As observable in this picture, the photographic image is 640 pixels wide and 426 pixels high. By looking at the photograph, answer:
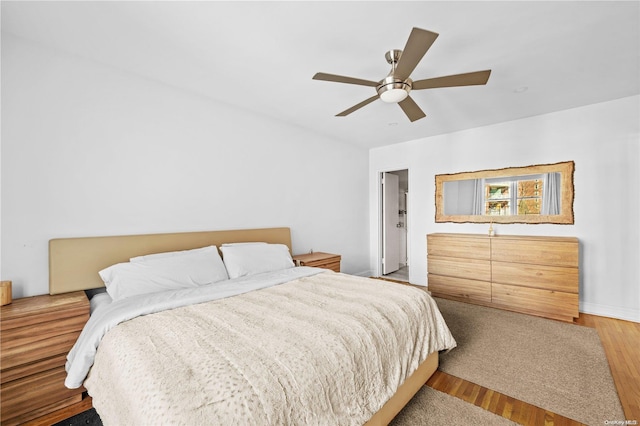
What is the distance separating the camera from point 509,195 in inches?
152

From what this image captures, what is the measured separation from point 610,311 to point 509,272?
111 centimetres

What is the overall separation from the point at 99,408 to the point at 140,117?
232 centimetres

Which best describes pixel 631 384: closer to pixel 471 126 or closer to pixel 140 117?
pixel 471 126

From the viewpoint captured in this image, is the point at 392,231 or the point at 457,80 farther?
the point at 392,231

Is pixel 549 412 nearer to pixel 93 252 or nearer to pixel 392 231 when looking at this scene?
pixel 93 252

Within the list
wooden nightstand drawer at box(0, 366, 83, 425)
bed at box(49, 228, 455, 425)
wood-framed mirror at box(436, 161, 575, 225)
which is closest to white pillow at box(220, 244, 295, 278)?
bed at box(49, 228, 455, 425)

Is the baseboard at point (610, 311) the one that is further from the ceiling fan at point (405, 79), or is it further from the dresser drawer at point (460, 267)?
the ceiling fan at point (405, 79)

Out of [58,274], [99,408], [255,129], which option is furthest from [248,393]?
[255,129]

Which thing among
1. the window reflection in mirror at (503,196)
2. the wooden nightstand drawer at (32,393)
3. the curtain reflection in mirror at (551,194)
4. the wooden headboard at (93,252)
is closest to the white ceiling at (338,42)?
the curtain reflection in mirror at (551,194)

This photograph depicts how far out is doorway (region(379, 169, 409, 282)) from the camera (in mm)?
5289

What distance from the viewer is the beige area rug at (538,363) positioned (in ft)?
5.83

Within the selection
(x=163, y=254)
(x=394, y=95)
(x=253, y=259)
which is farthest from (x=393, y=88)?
(x=163, y=254)

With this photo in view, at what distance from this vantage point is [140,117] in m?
2.56

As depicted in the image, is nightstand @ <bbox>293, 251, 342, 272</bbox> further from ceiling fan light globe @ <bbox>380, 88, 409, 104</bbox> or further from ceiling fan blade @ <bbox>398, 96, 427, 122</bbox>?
ceiling fan light globe @ <bbox>380, 88, 409, 104</bbox>
